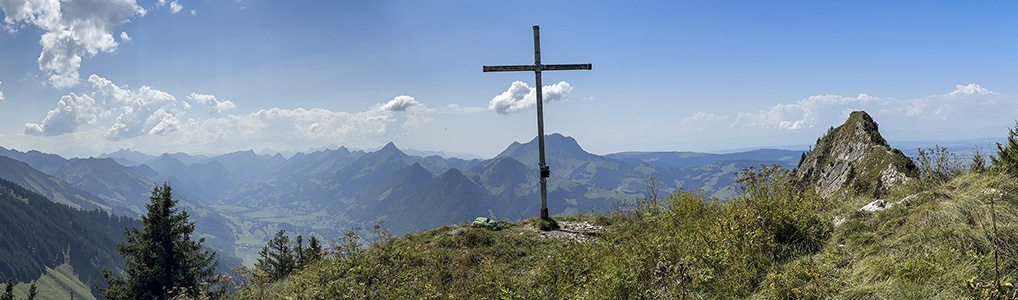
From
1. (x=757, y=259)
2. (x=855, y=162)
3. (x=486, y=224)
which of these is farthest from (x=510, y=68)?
(x=855, y=162)

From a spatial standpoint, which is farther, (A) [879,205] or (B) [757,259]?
(A) [879,205]

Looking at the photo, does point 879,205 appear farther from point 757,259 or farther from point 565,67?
point 565,67

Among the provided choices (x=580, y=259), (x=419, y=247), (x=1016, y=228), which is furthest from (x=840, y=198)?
(x=419, y=247)

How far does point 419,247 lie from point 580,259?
508 cm

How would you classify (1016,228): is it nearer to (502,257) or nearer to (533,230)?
(502,257)

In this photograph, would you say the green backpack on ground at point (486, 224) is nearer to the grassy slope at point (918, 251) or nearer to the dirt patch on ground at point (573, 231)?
the dirt patch on ground at point (573, 231)

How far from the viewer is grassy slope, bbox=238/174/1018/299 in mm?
4414

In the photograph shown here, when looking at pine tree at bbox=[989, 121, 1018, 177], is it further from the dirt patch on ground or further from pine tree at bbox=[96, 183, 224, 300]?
pine tree at bbox=[96, 183, 224, 300]

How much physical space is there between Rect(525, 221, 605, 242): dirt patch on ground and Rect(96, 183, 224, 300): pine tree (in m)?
30.6

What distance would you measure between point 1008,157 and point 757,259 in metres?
6.04

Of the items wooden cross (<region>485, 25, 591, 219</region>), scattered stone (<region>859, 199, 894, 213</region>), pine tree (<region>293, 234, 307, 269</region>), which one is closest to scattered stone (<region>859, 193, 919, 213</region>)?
scattered stone (<region>859, 199, 894, 213</region>)

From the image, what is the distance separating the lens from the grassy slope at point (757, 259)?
14.5 feet

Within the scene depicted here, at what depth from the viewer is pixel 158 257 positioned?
31.2 meters

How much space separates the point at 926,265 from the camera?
4215 mm
